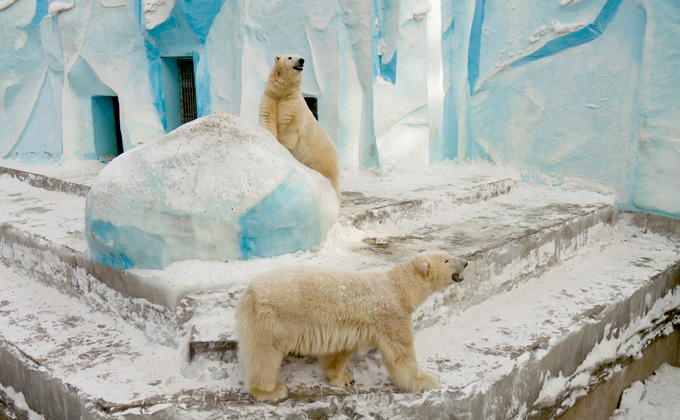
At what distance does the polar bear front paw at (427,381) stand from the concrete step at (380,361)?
1.3 inches

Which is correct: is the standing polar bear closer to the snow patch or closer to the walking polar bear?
→ the walking polar bear

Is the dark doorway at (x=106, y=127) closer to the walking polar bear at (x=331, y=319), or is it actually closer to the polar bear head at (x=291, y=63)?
the polar bear head at (x=291, y=63)

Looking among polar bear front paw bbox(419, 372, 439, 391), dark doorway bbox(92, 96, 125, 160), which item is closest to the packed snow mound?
polar bear front paw bbox(419, 372, 439, 391)

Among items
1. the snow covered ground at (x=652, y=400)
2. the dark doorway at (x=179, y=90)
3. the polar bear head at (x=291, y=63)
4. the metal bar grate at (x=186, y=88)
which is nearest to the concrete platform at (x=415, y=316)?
the snow covered ground at (x=652, y=400)

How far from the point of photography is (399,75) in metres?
6.48

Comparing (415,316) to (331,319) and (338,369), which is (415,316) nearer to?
(338,369)

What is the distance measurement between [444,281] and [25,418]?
2.27 meters

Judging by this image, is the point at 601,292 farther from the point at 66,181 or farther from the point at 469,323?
the point at 66,181

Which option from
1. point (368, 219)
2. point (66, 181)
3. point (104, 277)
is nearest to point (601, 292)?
point (368, 219)

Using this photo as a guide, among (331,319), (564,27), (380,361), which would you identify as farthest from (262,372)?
(564,27)

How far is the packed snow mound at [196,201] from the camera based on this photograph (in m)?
2.62

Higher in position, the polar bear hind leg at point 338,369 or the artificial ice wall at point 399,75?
the artificial ice wall at point 399,75

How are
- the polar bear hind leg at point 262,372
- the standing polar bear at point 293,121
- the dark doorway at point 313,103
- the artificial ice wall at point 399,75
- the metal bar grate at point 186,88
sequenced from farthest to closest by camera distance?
the metal bar grate at point 186,88 < the dark doorway at point 313,103 < the artificial ice wall at point 399,75 < the standing polar bear at point 293,121 < the polar bear hind leg at point 262,372

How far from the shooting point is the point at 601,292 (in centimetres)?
355
